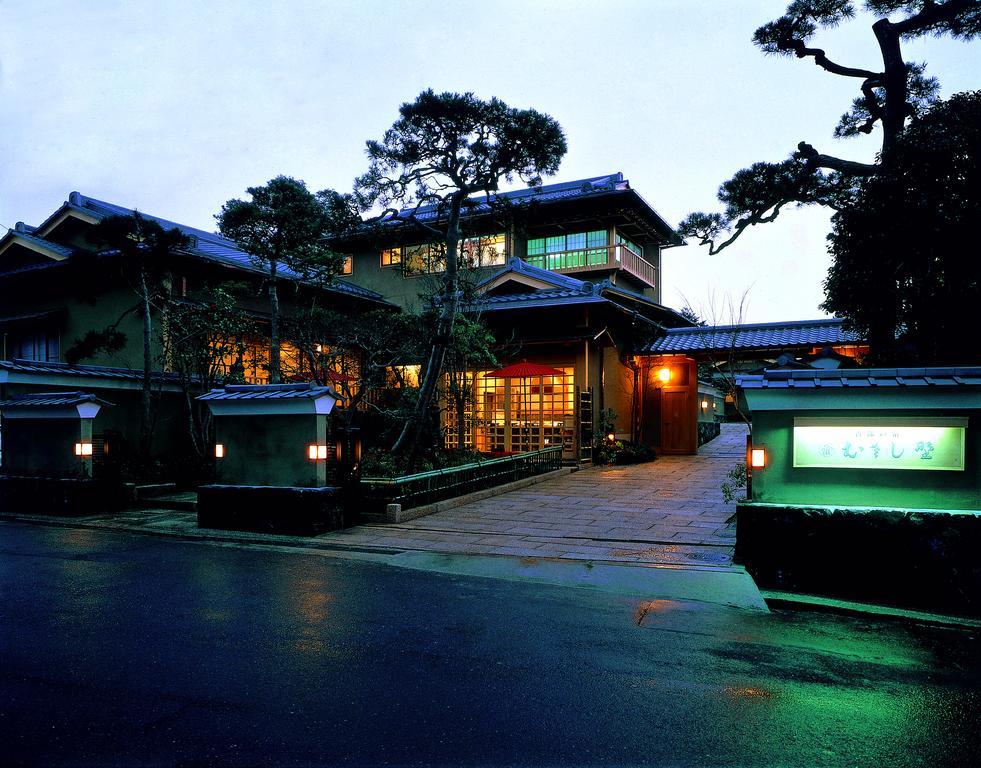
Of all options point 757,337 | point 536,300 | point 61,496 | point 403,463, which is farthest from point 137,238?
point 757,337

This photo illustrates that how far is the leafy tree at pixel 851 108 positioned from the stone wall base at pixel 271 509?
8622 mm

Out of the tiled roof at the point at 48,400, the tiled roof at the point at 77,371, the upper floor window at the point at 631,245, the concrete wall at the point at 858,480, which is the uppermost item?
the upper floor window at the point at 631,245

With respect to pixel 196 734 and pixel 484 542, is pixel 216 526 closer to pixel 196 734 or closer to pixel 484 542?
pixel 484 542

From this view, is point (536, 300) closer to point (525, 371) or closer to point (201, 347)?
point (525, 371)

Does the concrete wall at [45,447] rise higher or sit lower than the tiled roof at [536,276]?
lower

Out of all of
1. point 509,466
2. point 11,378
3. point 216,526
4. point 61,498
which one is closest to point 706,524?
point 509,466

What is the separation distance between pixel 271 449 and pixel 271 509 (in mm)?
1002

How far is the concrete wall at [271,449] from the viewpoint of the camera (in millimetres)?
10664

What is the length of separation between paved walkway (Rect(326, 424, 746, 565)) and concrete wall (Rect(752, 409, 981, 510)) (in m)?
1.43

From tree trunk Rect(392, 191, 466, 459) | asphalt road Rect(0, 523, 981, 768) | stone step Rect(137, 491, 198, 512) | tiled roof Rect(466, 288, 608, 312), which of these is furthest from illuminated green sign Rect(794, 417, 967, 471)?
tiled roof Rect(466, 288, 608, 312)

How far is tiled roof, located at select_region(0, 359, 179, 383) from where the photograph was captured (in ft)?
45.7

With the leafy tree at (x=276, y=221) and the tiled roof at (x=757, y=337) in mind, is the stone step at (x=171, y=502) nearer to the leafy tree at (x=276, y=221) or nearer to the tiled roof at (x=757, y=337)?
the leafy tree at (x=276, y=221)

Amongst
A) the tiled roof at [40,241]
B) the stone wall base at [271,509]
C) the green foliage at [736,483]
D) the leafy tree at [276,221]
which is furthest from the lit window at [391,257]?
the green foliage at [736,483]

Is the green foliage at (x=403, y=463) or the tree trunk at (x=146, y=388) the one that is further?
the tree trunk at (x=146, y=388)
